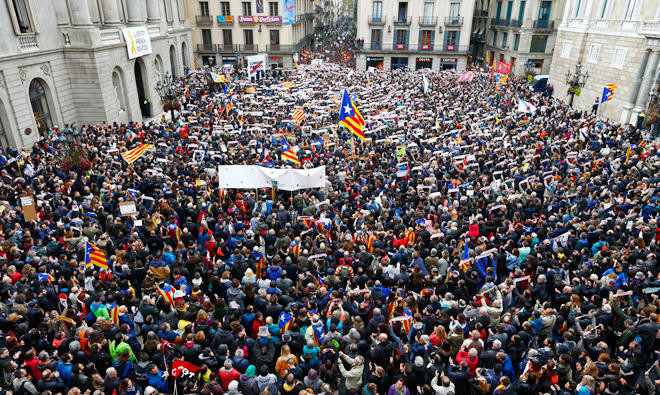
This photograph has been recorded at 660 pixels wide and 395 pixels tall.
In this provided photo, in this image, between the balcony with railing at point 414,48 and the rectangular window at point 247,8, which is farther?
the balcony with railing at point 414,48

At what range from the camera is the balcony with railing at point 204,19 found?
51.2 meters

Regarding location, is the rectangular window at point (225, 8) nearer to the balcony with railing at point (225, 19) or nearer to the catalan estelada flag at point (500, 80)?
the balcony with railing at point (225, 19)

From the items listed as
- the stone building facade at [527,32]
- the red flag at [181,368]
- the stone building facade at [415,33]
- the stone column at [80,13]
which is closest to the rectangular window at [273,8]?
the stone building facade at [415,33]

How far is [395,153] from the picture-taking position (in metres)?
19.0

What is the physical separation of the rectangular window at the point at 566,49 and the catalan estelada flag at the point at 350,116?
2489cm

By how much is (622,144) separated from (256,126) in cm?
1750

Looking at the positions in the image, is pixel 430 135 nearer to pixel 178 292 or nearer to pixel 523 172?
pixel 523 172

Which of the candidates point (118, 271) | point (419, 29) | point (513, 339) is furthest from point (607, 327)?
point (419, 29)

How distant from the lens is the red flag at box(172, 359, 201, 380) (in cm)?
686

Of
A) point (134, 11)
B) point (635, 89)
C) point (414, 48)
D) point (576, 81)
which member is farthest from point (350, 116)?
point (414, 48)

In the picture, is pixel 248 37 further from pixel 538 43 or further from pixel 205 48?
pixel 538 43

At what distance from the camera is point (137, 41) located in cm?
2938

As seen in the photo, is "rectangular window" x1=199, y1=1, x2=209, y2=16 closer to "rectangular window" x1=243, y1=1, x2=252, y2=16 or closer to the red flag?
"rectangular window" x1=243, y1=1, x2=252, y2=16

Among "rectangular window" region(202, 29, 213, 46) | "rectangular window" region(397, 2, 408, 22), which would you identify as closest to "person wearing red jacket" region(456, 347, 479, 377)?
"rectangular window" region(397, 2, 408, 22)
